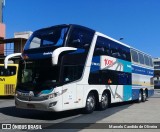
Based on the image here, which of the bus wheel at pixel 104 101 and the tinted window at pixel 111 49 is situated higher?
the tinted window at pixel 111 49

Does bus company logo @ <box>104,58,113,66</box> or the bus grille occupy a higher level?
bus company logo @ <box>104,58,113,66</box>

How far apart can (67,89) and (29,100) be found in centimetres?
154

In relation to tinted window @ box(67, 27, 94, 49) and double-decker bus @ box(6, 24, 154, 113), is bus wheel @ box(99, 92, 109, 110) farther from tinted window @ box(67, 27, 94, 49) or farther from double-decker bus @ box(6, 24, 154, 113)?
tinted window @ box(67, 27, 94, 49)

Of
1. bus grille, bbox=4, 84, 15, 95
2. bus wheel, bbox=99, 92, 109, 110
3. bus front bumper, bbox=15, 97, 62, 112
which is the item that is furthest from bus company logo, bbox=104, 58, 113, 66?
bus grille, bbox=4, 84, 15, 95

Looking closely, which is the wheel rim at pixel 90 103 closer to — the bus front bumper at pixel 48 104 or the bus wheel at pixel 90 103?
the bus wheel at pixel 90 103

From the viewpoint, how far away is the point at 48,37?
43.4 feet

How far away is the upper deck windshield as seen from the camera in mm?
12680

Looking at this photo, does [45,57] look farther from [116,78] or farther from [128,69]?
[128,69]

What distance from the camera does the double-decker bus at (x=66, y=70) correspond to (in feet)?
39.6

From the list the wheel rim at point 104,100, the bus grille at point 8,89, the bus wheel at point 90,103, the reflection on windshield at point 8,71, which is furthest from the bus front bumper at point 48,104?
the reflection on windshield at point 8,71

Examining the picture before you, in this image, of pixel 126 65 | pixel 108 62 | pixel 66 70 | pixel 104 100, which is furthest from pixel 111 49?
pixel 66 70

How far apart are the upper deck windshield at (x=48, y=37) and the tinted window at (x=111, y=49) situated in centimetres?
243

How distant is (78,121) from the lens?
462 inches

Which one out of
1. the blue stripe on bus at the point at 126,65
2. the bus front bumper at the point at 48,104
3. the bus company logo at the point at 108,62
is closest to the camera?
the bus front bumper at the point at 48,104
